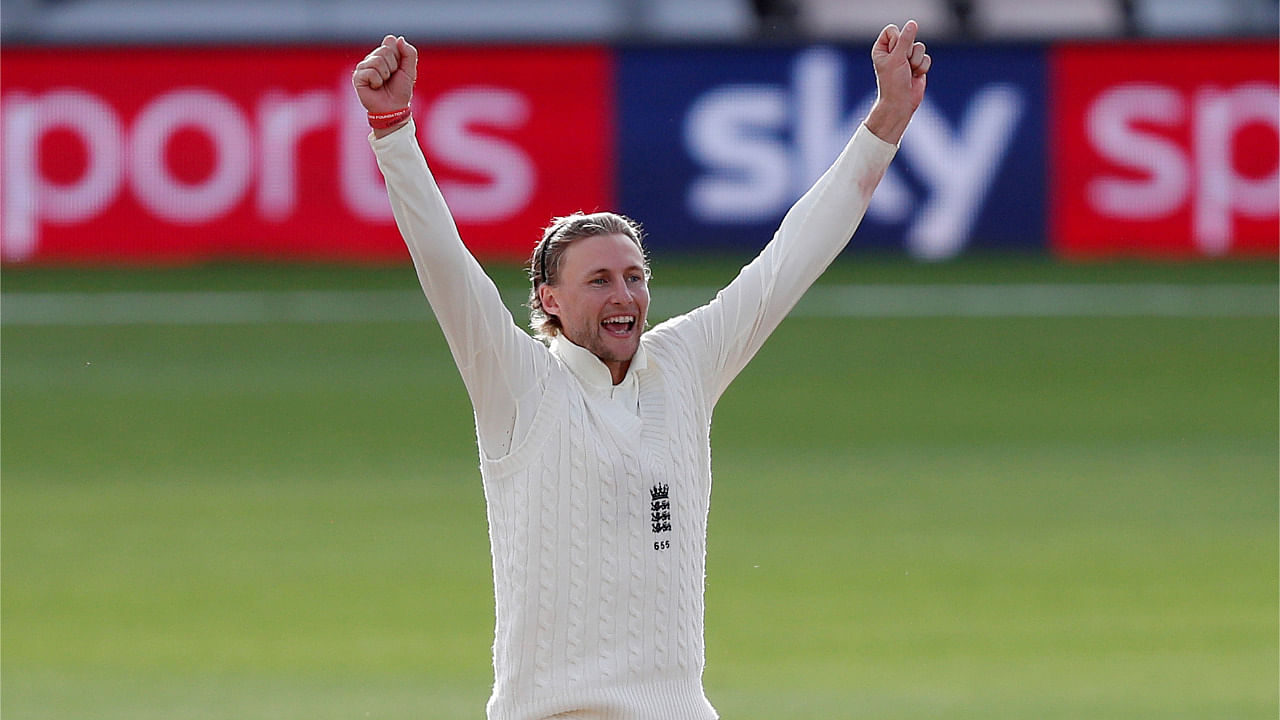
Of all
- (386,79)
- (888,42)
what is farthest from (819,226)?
(386,79)

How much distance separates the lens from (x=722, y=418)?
1311cm

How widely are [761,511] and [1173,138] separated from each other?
20.4 feet

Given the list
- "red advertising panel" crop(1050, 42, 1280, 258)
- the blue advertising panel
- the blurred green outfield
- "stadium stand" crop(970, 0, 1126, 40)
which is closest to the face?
the blurred green outfield

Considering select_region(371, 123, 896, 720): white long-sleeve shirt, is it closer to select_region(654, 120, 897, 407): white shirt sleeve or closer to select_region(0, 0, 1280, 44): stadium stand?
select_region(654, 120, 897, 407): white shirt sleeve

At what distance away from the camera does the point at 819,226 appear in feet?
16.7

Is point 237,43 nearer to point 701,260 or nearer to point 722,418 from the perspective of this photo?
point 701,260

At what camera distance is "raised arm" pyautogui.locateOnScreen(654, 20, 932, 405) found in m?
5.00

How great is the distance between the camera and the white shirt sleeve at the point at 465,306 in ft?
14.5

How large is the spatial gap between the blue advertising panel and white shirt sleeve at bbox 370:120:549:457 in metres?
11.6

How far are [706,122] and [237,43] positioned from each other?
3.47 m

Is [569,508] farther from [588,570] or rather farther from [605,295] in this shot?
[605,295]

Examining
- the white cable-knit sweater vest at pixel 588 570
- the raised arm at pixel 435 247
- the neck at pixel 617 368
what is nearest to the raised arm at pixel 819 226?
the neck at pixel 617 368

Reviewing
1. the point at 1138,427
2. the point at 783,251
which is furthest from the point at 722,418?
the point at 783,251

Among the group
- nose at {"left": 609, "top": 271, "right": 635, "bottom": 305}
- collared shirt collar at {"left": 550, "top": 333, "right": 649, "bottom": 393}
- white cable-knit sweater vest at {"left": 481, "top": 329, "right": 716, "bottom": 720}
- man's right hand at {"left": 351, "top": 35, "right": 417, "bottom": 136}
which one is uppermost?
man's right hand at {"left": 351, "top": 35, "right": 417, "bottom": 136}
